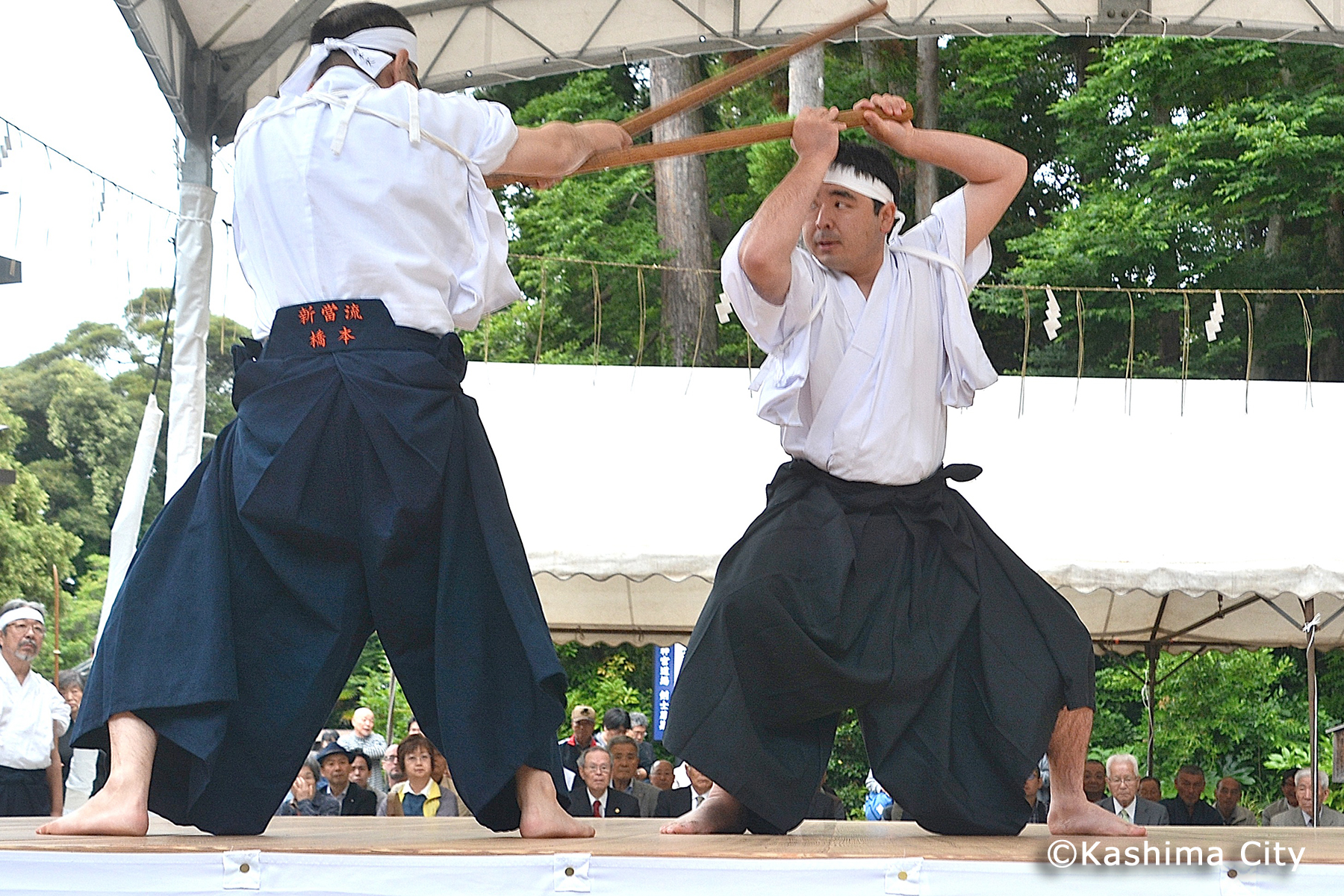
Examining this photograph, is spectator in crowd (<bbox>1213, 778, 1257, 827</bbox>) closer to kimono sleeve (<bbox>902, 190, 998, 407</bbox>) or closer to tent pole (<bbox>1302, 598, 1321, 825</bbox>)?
tent pole (<bbox>1302, 598, 1321, 825</bbox>)

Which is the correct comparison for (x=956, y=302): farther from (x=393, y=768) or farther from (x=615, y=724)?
(x=615, y=724)

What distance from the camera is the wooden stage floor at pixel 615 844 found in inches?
73.5

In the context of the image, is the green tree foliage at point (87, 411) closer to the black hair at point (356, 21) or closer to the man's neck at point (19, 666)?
the man's neck at point (19, 666)

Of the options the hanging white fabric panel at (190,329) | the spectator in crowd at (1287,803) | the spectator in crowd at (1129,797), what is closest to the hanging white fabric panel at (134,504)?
the hanging white fabric panel at (190,329)

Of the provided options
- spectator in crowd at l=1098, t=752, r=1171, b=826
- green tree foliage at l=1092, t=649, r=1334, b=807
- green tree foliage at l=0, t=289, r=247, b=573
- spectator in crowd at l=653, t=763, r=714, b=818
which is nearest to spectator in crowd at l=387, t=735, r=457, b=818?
spectator in crowd at l=653, t=763, r=714, b=818

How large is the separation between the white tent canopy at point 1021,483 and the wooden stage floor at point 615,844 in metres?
3.81

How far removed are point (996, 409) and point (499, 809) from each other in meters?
5.51

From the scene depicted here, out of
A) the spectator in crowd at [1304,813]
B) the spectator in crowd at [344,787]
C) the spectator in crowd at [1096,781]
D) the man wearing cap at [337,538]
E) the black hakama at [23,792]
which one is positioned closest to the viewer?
the man wearing cap at [337,538]

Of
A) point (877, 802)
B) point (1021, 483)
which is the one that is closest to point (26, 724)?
point (1021, 483)

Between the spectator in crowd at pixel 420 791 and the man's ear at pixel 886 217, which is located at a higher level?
the man's ear at pixel 886 217

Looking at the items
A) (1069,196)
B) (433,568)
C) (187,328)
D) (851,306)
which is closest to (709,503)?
(187,328)

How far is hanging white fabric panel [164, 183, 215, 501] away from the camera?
5691 mm

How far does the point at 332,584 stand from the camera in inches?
95.9

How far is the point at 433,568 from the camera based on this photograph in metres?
2.49
